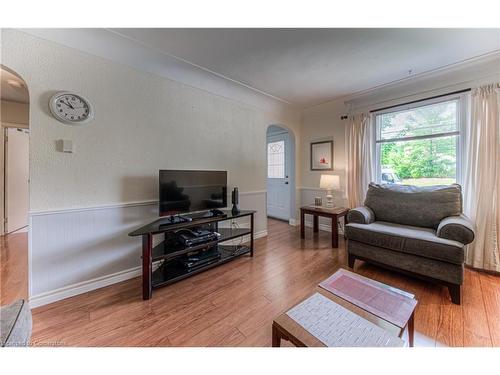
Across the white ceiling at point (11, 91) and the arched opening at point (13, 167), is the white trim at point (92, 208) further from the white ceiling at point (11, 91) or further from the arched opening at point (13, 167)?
the white ceiling at point (11, 91)

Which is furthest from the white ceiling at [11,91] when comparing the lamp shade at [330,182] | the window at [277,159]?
the lamp shade at [330,182]

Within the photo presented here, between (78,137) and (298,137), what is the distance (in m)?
3.53

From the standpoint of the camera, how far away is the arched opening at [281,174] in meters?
4.26

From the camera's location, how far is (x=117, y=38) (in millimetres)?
1777

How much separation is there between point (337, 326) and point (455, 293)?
1.55 m

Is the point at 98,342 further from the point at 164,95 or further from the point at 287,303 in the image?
the point at 164,95

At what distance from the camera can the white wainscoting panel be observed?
5.38 ft

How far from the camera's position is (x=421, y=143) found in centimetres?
277

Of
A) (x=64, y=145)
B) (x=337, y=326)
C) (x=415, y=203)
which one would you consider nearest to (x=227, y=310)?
(x=337, y=326)

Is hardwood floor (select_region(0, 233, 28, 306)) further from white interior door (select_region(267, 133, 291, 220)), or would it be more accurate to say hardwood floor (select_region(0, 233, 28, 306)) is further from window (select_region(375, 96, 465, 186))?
window (select_region(375, 96, 465, 186))
